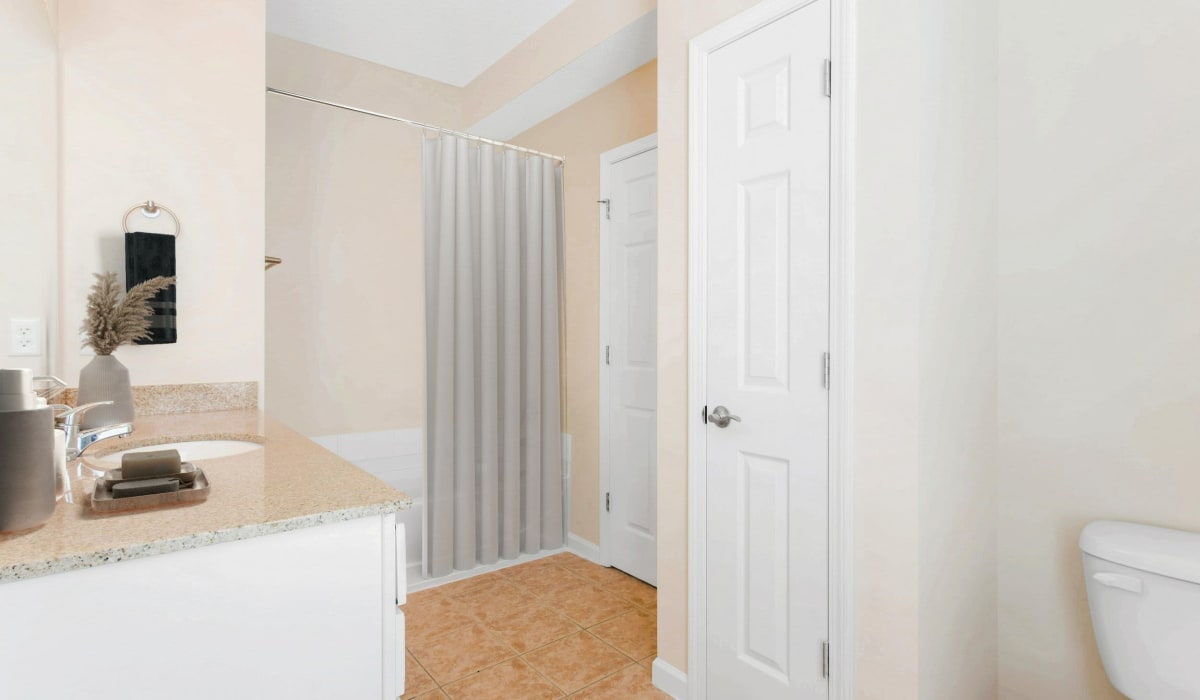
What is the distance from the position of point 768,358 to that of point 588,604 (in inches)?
60.8

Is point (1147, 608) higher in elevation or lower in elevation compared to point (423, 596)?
higher

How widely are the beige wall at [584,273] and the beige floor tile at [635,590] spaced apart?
0.31 meters

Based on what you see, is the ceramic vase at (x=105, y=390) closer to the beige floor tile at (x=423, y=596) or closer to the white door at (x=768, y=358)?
the beige floor tile at (x=423, y=596)

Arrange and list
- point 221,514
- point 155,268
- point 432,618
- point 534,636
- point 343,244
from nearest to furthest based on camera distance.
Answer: point 221,514, point 155,268, point 534,636, point 432,618, point 343,244

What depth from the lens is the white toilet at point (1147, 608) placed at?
114 centimetres

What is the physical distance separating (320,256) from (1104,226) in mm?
3203

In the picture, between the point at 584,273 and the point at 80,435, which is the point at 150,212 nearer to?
the point at 80,435

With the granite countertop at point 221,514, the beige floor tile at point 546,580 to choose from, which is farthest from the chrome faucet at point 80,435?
the beige floor tile at point 546,580

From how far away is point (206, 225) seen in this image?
2000 millimetres

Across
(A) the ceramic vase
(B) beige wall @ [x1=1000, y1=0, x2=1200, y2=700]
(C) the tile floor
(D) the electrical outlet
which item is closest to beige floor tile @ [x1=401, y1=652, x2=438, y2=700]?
(C) the tile floor

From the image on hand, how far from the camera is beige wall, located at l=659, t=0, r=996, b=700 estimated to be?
1305 mm

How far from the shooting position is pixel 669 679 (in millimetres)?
1871

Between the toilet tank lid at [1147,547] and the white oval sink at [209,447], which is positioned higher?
the white oval sink at [209,447]

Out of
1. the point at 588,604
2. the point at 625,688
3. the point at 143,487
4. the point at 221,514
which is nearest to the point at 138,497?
the point at 143,487
